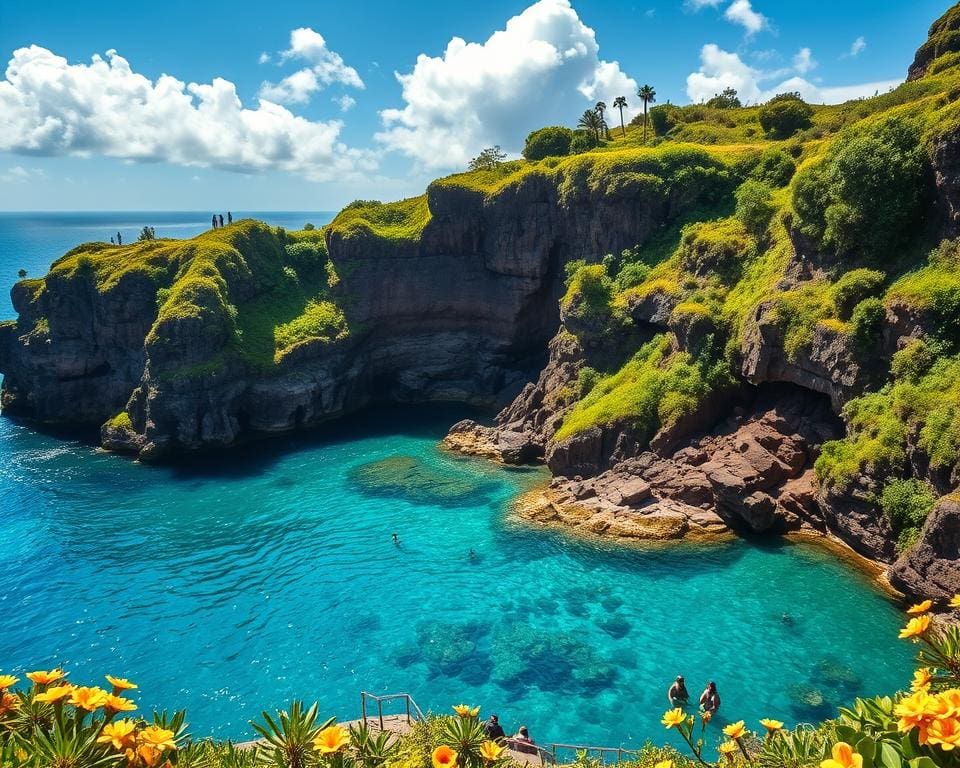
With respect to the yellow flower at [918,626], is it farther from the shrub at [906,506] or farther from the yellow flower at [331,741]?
the shrub at [906,506]

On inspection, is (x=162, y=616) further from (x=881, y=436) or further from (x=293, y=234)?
(x=293, y=234)

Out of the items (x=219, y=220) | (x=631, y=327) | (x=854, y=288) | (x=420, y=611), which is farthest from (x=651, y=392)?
(x=219, y=220)

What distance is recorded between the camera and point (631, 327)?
183 feet

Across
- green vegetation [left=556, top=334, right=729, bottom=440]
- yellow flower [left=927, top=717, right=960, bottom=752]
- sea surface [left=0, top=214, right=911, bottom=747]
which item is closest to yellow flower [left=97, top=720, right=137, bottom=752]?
yellow flower [left=927, top=717, right=960, bottom=752]

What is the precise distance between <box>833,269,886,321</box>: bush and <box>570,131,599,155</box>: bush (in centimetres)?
4739

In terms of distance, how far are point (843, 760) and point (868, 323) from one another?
35.2 meters

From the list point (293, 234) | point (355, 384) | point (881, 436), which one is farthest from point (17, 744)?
point (293, 234)

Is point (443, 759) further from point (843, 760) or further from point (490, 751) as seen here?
point (843, 760)

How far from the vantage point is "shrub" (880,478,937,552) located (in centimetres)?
3095

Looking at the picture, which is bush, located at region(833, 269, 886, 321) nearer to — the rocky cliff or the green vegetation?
the rocky cliff

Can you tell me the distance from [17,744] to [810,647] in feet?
100

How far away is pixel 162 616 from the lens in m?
35.6

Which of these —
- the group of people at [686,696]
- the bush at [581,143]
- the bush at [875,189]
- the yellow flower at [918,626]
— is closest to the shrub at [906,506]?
the group of people at [686,696]

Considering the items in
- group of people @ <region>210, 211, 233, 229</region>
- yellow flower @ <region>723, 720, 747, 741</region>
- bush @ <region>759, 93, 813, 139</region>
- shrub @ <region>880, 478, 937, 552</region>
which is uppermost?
bush @ <region>759, 93, 813, 139</region>
